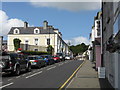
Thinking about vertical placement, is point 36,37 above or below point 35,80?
above

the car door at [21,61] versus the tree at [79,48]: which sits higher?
the tree at [79,48]

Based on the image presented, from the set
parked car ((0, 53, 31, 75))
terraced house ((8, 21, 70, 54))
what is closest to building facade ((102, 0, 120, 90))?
parked car ((0, 53, 31, 75))

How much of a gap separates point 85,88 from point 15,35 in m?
62.8

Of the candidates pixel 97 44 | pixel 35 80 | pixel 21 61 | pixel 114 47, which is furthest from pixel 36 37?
pixel 114 47

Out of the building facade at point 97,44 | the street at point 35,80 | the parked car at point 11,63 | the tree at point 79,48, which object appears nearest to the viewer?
the street at point 35,80

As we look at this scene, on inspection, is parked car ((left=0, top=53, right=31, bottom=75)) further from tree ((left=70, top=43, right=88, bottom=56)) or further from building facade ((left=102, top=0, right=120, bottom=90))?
tree ((left=70, top=43, right=88, bottom=56))

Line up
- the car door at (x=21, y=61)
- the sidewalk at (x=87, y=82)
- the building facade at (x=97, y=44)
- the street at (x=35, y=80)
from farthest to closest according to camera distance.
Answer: the building facade at (x=97, y=44) < the car door at (x=21, y=61) < the street at (x=35, y=80) < the sidewalk at (x=87, y=82)

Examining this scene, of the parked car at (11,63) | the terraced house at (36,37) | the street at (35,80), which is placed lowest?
the street at (35,80)

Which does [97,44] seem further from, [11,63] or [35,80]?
[35,80]

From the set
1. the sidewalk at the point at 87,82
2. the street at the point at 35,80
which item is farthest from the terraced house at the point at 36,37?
the sidewalk at the point at 87,82

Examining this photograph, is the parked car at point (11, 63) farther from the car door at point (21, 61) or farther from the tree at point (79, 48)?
the tree at point (79, 48)

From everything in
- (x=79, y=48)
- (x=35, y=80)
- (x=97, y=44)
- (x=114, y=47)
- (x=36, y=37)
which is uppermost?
(x=36, y=37)

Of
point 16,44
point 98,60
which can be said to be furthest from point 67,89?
point 16,44

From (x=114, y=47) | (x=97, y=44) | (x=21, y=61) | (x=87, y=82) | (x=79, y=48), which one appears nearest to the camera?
(x=114, y=47)
